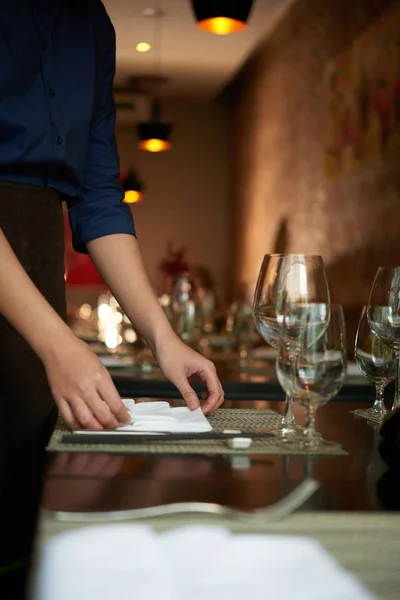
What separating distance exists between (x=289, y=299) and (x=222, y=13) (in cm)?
310

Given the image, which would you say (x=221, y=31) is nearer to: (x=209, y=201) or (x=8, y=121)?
(x=8, y=121)

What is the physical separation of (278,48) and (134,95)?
2360 mm

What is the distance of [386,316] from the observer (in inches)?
48.5

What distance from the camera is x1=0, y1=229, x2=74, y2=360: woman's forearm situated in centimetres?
103

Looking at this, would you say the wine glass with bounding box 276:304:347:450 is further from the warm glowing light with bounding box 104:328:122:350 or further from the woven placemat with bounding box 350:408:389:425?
the warm glowing light with bounding box 104:328:122:350

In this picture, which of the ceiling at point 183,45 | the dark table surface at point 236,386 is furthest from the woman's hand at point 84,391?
the ceiling at point 183,45

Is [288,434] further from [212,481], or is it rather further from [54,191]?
[54,191]

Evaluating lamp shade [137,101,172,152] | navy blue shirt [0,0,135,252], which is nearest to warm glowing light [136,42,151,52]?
lamp shade [137,101,172,152]

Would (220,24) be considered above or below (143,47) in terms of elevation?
below

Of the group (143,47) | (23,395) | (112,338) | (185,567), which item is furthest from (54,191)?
(143,47)

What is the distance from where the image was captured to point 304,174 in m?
6.79

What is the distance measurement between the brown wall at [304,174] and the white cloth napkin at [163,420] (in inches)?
145

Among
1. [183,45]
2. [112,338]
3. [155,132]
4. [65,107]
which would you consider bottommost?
[112,338]

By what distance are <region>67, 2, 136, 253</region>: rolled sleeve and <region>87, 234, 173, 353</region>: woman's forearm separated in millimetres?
24
